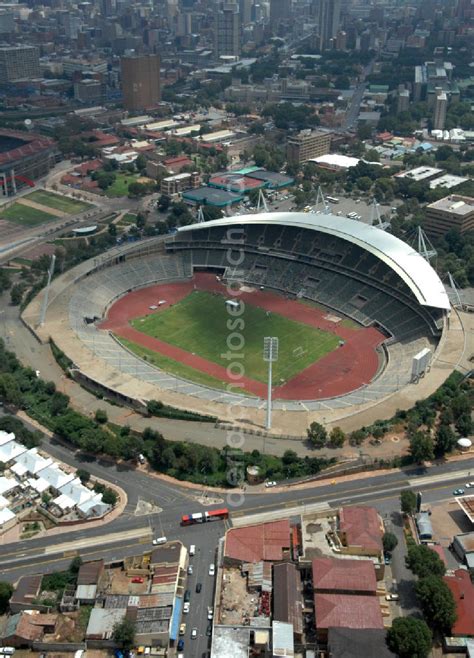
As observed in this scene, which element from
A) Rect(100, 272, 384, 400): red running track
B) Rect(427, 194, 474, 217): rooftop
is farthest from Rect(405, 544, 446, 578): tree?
Rect(427, 194, 474, 217): rooftop

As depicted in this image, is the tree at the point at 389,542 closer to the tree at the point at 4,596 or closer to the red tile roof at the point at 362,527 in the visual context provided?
the red tile roof at the point at 362,527

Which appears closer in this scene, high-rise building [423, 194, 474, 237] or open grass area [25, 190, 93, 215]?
high-rise building [423, 194, 474, 237]

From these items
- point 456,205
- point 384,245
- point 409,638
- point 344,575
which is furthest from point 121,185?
point 409,638

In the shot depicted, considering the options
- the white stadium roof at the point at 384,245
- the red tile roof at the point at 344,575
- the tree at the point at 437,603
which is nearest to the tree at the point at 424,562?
the tree at the point at 437,603

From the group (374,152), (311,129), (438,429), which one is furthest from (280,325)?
(311,129)

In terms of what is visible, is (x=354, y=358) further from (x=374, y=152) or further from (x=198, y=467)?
(x=374, y=152)

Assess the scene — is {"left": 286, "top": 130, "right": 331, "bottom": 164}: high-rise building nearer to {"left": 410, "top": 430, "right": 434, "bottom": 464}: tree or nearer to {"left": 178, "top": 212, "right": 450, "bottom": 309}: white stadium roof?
{"left": 178, "top": 212, "right": 450, "bottom": 309}: white stadium roof
